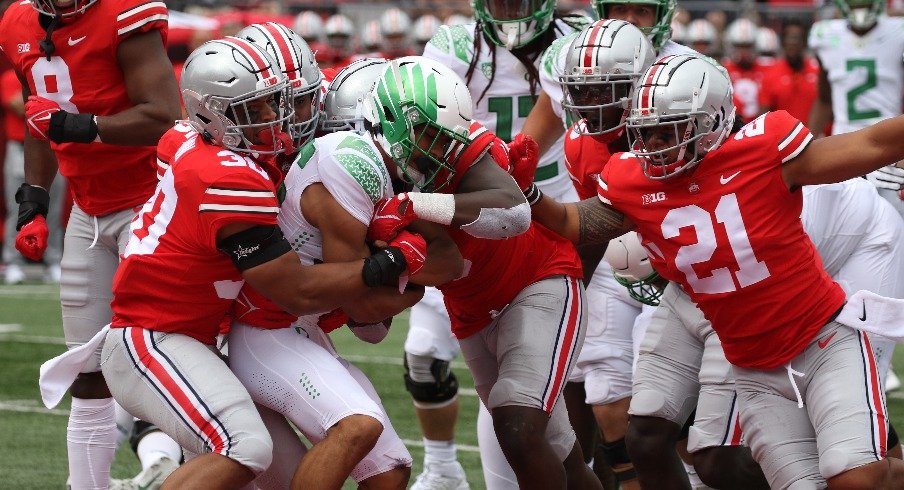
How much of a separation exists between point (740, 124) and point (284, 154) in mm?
1515

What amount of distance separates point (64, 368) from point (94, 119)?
1162 millimetres

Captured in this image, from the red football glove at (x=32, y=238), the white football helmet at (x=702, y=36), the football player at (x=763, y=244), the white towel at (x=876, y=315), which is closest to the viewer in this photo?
the football player at (x=763, y=244)

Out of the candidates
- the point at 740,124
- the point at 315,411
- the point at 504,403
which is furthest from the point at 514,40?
the point at 315,411

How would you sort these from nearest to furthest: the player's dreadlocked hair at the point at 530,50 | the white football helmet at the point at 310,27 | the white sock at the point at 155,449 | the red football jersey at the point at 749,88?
the white sock at the point at 155,449 → the player's dreadlocked hair at the point at 530,50 → the red football jersey at the point at 749,88 → the white football helmet at the point at 310,27

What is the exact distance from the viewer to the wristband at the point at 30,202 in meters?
5.77

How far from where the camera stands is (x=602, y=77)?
5.12 meters

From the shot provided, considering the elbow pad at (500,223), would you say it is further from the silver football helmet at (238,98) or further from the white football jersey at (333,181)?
the silver football helmet at (238,98)

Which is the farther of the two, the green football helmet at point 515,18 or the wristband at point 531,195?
the green football helmet at point 515,18

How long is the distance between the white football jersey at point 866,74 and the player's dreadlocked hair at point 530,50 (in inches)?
130

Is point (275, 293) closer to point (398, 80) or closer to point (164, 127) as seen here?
point (398, 80)

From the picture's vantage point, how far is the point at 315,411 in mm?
4414

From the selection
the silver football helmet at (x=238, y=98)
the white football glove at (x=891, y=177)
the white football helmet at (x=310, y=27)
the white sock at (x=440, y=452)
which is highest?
the silver football helmet at (x=238, y=98)

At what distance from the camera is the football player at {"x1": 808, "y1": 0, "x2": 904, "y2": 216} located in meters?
9.11

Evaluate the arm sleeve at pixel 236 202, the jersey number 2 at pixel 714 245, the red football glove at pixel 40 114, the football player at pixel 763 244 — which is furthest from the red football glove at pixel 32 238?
the jersey number 2 at pixel 714 245
